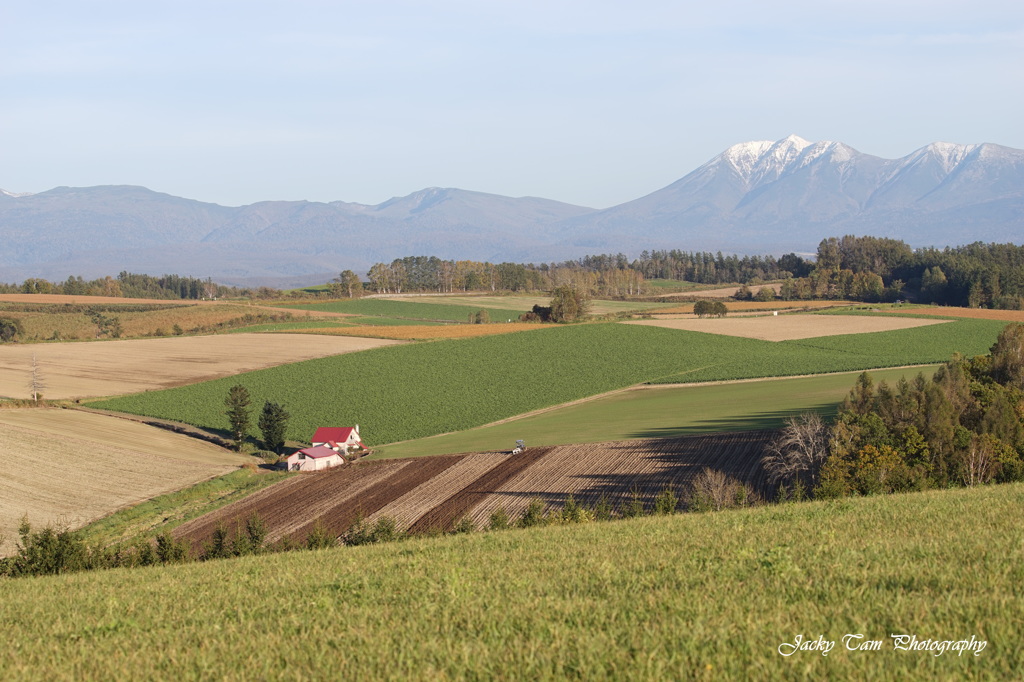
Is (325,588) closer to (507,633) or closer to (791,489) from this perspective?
(507,633)

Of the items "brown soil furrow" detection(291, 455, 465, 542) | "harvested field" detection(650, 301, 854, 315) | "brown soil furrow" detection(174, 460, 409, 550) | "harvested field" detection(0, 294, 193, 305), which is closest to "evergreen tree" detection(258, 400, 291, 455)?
"brown soil furrow" detection(174, 460, 409, 550)

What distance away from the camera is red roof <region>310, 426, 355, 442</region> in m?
54.9

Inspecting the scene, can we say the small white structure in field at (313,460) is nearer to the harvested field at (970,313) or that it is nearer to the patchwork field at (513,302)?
the harvested field at (970,313)

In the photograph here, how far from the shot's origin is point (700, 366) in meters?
80.6

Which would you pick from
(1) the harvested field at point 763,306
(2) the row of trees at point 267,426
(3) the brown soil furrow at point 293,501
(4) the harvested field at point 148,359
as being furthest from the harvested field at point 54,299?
(3) the brown soil furrow at point 293,501

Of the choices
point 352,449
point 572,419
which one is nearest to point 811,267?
point 572,419

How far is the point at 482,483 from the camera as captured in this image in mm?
42125

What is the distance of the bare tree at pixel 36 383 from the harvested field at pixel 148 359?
1.18ft

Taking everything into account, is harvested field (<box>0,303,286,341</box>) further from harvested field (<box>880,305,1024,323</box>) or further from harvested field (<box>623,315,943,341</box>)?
harvested field (<box>880,305,1024,323</box>)

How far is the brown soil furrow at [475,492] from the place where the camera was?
35031 millimetres


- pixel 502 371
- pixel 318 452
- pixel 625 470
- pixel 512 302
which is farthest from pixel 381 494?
pixel 512 302

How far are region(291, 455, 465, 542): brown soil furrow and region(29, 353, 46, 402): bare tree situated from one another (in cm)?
3371

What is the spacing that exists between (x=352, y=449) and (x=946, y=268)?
139 meters

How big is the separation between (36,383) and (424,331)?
47.9 metres
